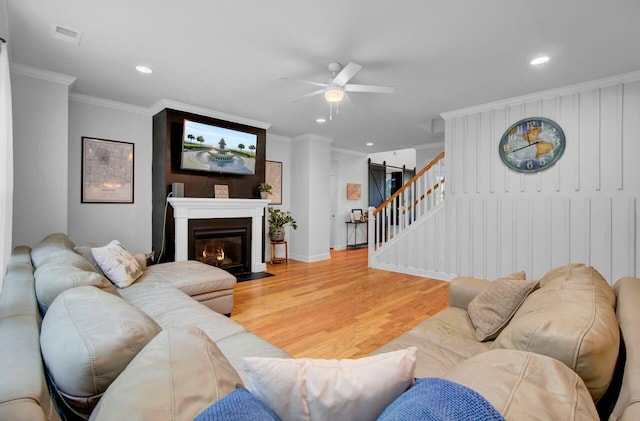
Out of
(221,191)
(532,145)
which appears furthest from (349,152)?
(532,145)

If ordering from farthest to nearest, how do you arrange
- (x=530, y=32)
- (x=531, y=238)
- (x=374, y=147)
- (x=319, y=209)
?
1. (x=374, y=147)
2. (x=319, y=209)
3. (x=531, y=238)
4. (x=530, y=32)

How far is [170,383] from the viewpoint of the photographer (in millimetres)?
655

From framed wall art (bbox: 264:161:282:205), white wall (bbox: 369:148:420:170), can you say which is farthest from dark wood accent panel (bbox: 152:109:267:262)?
white wall (bbox: 369:148:420:170)

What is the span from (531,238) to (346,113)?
3.12m

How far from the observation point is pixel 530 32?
2.43 meters

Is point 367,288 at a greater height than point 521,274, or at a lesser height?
lesser

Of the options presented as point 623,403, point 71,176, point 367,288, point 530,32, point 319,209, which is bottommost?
point 367,288

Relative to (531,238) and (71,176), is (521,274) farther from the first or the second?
(71,176)

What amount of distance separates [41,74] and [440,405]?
15.2 ft

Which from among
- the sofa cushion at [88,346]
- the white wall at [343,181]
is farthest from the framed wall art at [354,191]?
the sofa cushion at [88,346]

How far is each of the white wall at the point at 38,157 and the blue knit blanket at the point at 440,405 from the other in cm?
417

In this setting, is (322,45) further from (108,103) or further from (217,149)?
(108,103)

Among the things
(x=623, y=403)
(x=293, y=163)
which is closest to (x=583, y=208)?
(x=623, y=403)

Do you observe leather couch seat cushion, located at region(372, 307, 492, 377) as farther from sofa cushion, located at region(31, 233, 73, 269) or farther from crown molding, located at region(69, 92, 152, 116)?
crown molding, located at region(69, 92, 152, 116)
